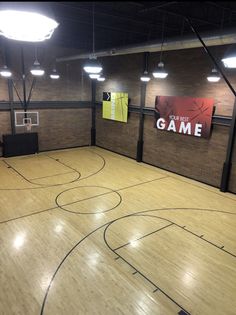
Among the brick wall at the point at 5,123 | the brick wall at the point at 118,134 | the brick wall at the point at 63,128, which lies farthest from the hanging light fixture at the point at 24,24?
the brick wall at the point at 63,128

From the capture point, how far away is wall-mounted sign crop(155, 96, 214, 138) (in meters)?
8.99

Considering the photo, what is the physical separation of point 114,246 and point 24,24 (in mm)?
4666

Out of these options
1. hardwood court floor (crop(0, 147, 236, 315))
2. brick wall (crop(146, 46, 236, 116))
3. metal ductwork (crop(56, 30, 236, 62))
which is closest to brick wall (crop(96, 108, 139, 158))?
brick wall (crop(146, 46, 236, 116))

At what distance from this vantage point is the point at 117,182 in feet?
30.8

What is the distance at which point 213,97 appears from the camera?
8742 millimetres

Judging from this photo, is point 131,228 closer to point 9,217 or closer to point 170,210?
point 170,210

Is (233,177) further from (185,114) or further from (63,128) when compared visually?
(63,128)

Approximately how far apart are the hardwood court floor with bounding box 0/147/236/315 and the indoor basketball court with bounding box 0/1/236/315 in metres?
0.03

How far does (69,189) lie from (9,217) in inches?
90.6

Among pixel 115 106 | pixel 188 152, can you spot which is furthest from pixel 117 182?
pixel 115 106

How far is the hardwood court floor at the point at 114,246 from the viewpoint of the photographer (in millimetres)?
4164

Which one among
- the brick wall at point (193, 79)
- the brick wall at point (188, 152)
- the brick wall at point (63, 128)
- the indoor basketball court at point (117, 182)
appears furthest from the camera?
the brick wall at point (63, 128)

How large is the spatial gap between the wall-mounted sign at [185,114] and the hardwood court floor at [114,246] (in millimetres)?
1994

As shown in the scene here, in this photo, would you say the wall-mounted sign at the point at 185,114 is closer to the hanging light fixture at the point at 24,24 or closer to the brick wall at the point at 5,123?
the brick wall at the point at 5,123
